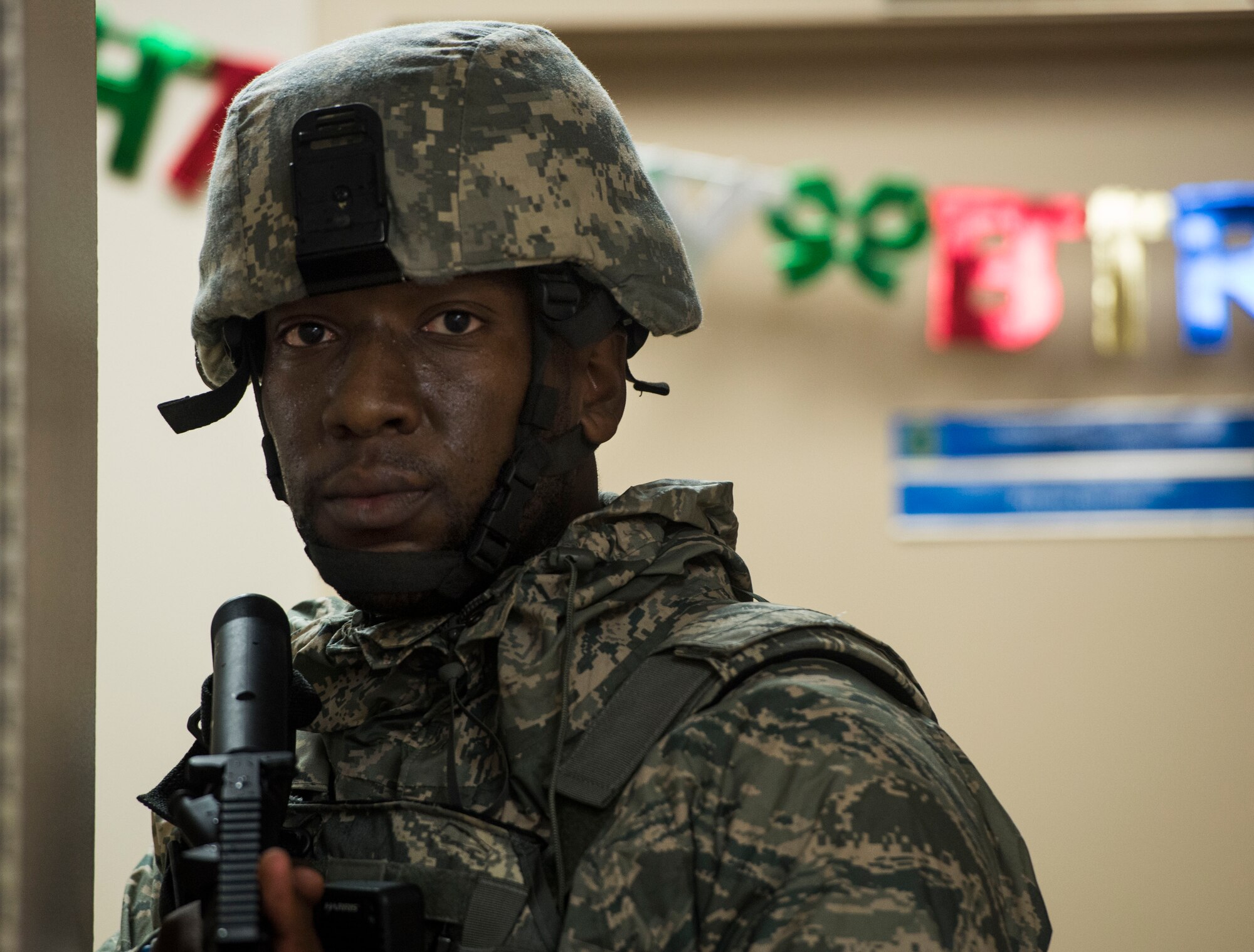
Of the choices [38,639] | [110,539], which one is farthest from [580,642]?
[110,539]

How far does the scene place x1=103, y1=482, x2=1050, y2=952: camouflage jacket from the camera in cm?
98

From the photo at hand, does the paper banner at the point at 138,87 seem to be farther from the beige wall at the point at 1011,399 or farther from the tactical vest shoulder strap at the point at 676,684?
the tactical vest shoulder strap at the point at 676,684

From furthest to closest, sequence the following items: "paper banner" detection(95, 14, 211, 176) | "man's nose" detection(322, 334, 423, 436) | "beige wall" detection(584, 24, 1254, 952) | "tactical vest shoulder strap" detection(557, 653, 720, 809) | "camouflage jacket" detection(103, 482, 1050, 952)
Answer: "beige wall" detection(584, 24, 1254, 952)
"paper banner" detection(95, 14, 211, 176)
"man's nose" detection(322, 334, 423, 436)
"tactical vest shoulder strap" detection(557, 653, 720, 809)
"camouflage jacket" detection(103, 482, 1050, 952)

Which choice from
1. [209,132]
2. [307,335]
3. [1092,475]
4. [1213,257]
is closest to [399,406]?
[307,335]

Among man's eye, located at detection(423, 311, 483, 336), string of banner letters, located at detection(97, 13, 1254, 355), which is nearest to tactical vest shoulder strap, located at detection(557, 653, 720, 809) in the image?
man's eye, located at detection(423, 311, 483, 336)

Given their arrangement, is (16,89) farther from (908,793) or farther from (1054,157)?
(1054,157)

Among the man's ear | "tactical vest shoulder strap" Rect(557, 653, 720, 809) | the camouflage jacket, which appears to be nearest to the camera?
the camouflage jacket

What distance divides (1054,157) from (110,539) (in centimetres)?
262

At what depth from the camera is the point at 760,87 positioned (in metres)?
3.67

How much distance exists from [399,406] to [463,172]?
0.24 m

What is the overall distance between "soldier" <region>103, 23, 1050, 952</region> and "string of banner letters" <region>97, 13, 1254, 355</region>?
2168 mm

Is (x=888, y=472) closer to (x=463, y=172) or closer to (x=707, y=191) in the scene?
(x=707, y=191)

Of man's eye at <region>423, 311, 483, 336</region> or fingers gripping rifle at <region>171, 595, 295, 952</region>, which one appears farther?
man's eye at <region>423, 311, 483, 336</region>

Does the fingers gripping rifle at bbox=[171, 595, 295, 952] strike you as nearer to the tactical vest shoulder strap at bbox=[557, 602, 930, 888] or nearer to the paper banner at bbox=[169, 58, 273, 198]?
the tactical vest shoulder strap at bbox=[557, 602, 930, 888]
